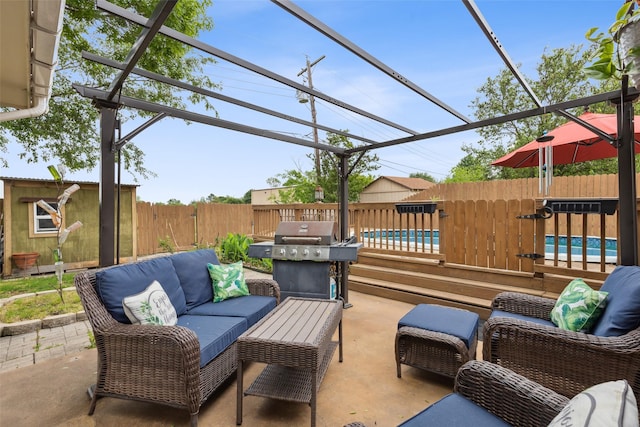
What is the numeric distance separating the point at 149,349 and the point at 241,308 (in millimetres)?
968

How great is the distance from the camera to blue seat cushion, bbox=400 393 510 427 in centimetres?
130

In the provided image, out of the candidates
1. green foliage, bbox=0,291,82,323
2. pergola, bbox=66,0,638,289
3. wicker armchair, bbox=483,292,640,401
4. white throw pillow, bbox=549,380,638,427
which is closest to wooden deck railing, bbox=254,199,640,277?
pergola, bbox=66,0,638,289

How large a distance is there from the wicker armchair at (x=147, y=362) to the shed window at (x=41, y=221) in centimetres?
721

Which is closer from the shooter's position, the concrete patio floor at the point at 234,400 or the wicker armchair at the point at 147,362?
the wicker armchair at the point at 147,362

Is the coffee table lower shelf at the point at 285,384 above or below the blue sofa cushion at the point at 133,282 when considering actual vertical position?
below

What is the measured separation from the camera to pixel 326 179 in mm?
12586

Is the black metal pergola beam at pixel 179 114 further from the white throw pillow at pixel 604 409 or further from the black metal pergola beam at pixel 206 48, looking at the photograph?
the white throw pillow at pixel 604 409

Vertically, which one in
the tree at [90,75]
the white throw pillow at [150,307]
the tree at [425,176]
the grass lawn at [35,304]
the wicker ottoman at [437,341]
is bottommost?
the grass lawn at [35,304]

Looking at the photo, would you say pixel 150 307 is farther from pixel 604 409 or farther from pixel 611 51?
A: pixel 611 51

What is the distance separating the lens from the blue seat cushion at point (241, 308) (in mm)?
2727

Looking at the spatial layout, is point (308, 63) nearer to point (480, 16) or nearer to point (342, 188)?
point (342, 188)

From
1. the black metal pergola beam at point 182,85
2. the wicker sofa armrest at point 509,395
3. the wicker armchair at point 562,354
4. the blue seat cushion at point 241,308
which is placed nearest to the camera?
the wicker sofa armrest at point 509,395

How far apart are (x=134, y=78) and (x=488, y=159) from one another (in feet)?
52.2

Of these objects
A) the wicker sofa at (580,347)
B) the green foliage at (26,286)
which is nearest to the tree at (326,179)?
the green foliage at (26,286)
